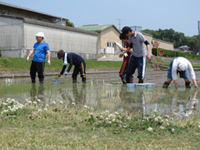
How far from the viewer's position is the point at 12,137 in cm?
291

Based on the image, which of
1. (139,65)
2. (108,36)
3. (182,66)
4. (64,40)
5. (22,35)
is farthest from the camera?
(108,36)

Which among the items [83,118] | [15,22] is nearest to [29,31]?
[15,22]

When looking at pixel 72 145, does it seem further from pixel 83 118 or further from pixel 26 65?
pixel 26 65

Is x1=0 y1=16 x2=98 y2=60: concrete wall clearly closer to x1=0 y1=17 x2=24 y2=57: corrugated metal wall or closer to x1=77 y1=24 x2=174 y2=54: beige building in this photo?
x1=0 y1=17 x2=24 y2=57: corrugated metal wall

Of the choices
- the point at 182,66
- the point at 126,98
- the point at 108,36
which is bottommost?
the point at 126,98

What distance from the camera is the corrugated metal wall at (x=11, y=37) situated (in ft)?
73.0

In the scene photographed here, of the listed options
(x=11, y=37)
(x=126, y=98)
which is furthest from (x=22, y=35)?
(x=126, y=98)

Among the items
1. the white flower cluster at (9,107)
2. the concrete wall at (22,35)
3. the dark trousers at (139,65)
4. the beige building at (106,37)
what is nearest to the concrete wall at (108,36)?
the beige building at (106,37)

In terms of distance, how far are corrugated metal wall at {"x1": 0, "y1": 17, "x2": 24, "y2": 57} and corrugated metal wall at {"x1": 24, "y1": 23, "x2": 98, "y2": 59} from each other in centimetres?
50

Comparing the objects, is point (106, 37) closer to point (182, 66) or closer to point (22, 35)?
point (22, 35)

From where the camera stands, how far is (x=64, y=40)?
27312 millimetres

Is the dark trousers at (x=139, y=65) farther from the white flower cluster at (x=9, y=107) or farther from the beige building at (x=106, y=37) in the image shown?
the beige building at (x=106, y=37)

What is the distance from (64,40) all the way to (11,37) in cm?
604

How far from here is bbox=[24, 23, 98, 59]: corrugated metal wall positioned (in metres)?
22.8
